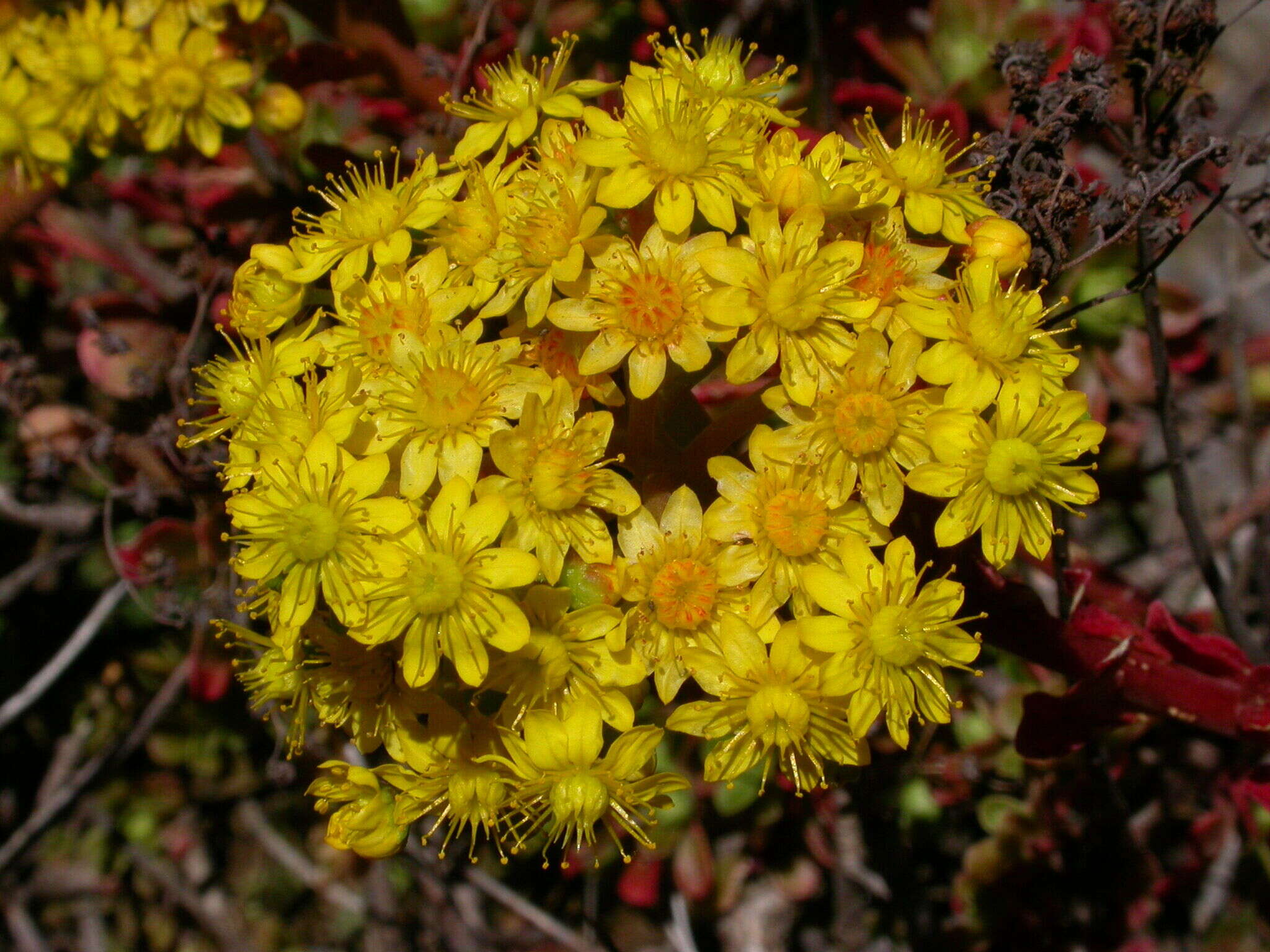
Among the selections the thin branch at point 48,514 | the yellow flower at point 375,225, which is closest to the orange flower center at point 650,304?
the yellow flower at point 375,225

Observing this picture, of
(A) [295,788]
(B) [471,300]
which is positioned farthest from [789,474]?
(A) [295,788]

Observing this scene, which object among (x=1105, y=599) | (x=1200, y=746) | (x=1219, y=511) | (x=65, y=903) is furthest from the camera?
(x=65, y=903)

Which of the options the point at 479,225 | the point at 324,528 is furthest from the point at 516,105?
the point at 324,528

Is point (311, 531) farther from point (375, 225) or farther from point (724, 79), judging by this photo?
point (724, 79)

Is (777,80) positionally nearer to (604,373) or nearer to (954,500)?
(604,373)

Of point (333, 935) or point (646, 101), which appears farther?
point (333, 935)

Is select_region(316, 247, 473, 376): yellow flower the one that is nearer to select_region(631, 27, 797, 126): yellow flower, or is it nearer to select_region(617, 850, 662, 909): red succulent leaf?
select_region(631, 27, 797, 126): yellow flower

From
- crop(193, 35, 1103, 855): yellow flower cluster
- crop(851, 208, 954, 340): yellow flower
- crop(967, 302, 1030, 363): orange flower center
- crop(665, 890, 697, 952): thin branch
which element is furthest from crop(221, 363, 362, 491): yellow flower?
crop(665, 890, 697, 952): thin branch

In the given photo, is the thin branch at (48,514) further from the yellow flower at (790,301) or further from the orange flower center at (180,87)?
the yellow flower at (790,301)
